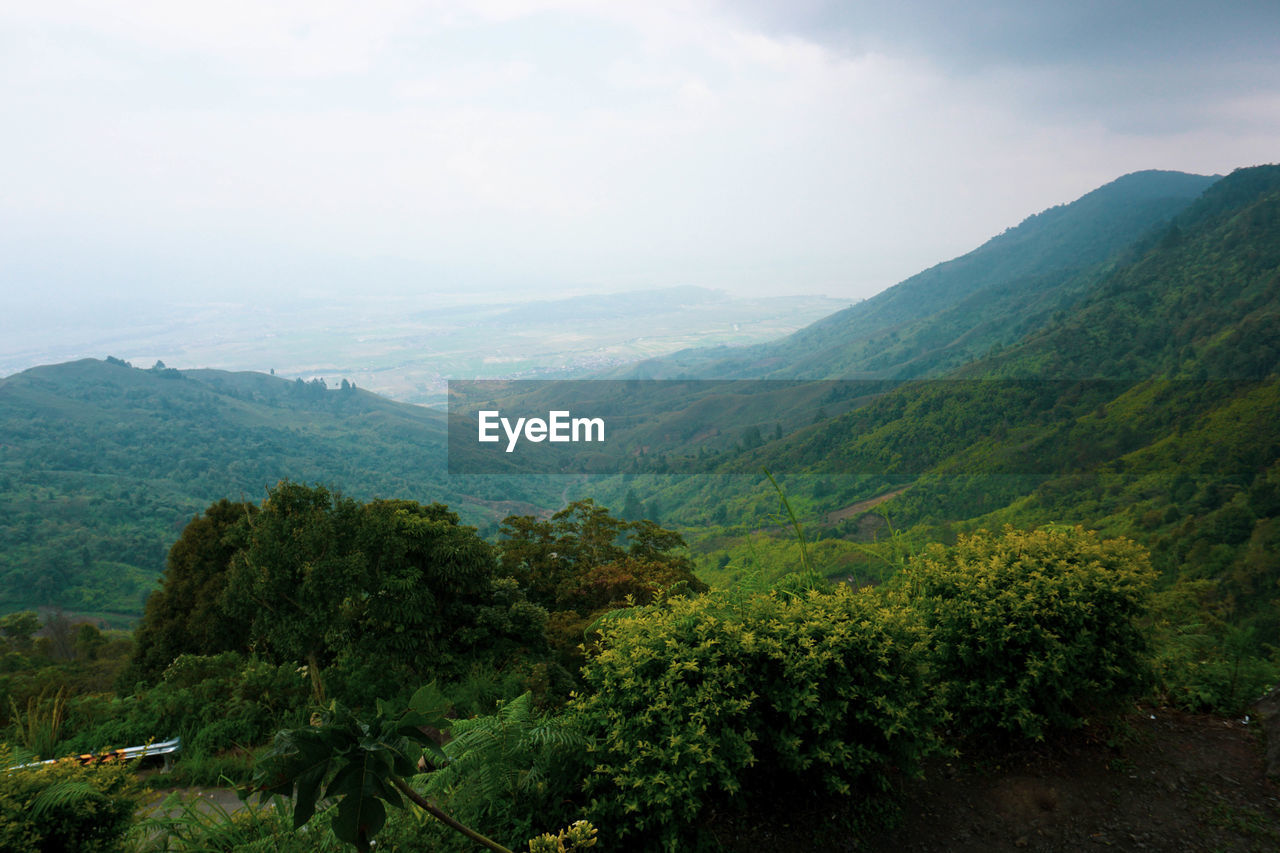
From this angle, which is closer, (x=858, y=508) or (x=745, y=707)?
(x=745, y=707)

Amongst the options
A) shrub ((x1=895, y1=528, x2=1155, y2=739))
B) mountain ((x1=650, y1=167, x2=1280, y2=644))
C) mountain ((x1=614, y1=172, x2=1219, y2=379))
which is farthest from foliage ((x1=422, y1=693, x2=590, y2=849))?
mountain ((x1=614, y1=172, x2=1219, y2=379))

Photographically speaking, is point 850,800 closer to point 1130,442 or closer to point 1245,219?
point 1130,442

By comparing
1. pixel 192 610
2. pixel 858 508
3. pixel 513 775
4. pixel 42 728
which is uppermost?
pixel 513 775

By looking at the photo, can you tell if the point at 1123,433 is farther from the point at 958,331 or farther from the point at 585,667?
the point at 958,331

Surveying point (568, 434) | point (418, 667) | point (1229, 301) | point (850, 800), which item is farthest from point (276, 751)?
point (568, 434)

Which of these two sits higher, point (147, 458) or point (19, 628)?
point (19, 628)

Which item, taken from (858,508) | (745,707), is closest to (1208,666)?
(745,707)

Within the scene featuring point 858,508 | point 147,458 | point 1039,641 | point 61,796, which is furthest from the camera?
point 147,458
